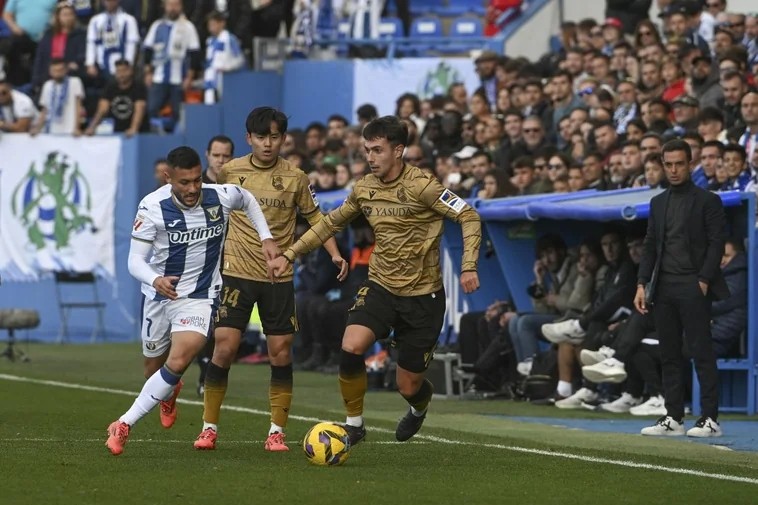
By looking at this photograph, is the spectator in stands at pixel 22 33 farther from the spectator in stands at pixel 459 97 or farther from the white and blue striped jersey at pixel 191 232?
the white and blue striped jersey at pixel 191 232

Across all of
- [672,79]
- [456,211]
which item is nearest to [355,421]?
[456,211]

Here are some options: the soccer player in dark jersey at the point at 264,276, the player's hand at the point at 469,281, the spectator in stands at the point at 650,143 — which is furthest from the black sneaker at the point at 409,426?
the spectator in stands at the point at 650,143

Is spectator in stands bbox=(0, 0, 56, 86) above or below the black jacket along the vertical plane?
above

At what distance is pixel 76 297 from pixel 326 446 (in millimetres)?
15726

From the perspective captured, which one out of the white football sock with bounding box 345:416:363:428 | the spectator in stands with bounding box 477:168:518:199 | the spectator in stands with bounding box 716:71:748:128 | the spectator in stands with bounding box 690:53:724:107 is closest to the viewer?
the white football sock with bounding box 345:416:363:428

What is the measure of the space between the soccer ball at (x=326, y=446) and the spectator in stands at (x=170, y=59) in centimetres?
1598

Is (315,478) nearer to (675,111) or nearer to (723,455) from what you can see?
(723,455)

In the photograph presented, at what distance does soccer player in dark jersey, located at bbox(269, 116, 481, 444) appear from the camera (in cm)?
1061

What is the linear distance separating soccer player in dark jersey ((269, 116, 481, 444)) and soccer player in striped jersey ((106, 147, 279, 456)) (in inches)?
17.1

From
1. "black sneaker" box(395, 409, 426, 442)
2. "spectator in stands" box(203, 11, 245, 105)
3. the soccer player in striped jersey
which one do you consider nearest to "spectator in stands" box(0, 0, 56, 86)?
"spectator in stands" box(203, 11, 245, 105)

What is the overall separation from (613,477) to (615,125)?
32.3ft

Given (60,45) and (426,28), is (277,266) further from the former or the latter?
(426,28)

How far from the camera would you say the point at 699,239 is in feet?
42.3

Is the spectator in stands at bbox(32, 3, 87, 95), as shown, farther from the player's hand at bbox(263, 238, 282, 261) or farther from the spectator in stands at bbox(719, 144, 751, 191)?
the player's hand at bbox(263, 238, 282, 261)
